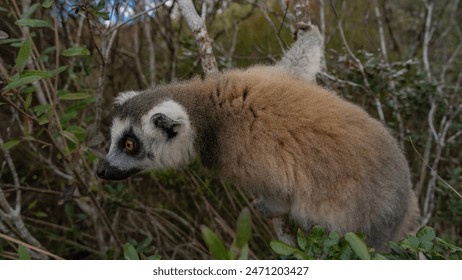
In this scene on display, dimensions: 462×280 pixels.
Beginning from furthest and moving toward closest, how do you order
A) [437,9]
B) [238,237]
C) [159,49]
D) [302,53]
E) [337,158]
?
[437,9] < [159,49] < [302,53] < [337,158] < [238,237]

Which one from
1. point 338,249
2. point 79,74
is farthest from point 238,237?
point 79,74

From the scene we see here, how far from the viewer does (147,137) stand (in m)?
3.21

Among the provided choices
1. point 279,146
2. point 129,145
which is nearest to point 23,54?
point 129,145

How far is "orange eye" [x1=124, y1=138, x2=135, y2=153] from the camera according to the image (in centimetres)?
326

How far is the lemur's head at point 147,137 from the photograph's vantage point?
10.0 feet

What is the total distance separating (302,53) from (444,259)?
227cm

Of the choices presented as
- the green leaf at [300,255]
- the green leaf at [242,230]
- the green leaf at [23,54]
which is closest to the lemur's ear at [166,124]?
the green leaf at [23,54]

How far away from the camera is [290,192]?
10.1 feet

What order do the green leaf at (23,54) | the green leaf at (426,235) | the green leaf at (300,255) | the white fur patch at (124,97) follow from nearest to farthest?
the green leaf at (300,255) < the green leaf at (426,235) < the green leaf at (23,54) < the white fur patch at (124,97)

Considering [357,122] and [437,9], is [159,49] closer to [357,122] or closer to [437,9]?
[357,122]

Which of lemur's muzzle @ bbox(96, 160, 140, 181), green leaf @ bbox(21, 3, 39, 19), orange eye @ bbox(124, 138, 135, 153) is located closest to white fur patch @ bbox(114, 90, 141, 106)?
orange eye @ bbox(124, 138, 135, 153)

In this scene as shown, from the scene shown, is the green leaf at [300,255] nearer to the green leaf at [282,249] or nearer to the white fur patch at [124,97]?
the green leaf at [282,249]

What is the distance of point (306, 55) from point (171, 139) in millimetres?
1408

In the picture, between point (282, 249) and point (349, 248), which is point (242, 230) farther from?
point (349, 248)
